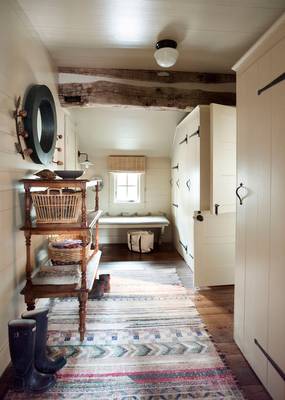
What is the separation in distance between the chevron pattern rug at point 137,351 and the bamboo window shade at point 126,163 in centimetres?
250

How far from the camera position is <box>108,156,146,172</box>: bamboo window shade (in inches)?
186

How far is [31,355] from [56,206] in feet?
2.95

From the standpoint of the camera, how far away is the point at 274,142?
1.37 metres

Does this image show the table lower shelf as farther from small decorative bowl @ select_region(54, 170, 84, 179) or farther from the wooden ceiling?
the wooden ceiling

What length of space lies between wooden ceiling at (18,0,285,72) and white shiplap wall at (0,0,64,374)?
235 millimetres

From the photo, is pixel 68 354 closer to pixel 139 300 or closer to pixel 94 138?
pixel 139 300

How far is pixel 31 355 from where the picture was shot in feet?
4.77

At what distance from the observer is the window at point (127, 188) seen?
16.2 ft

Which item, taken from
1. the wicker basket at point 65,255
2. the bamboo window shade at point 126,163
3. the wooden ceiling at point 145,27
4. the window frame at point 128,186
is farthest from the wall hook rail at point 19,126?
the window frame at point 128,186

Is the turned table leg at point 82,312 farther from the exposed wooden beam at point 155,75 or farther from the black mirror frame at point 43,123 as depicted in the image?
the exposed wooden beam at point 155,75

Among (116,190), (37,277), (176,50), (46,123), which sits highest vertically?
(176,50)

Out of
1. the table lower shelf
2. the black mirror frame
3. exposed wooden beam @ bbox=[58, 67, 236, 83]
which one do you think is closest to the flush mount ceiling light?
exposed wooden beam @ bbox=[58, 67, 236, 83]

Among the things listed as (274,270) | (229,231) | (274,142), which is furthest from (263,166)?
(229,231)

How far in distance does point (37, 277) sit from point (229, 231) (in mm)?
1988
